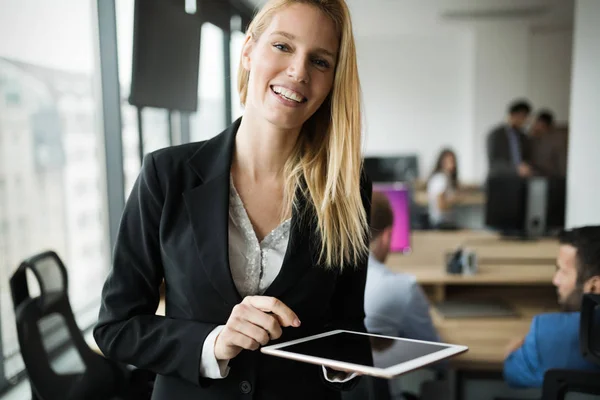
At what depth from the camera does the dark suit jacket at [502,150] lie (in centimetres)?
735

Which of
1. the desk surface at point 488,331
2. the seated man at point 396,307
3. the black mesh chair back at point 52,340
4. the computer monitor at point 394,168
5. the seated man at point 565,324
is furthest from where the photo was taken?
the computer monitor at point 394,168

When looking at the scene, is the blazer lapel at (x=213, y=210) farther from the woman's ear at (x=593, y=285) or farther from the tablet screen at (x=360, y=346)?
the woman's ear at (x=593, y=285)

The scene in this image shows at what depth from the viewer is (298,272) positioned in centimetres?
107

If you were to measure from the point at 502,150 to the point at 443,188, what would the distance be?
146 cm

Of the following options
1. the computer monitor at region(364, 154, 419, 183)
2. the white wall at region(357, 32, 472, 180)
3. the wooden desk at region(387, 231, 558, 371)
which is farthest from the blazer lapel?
the white wall at region(357, 32, 472, 180)

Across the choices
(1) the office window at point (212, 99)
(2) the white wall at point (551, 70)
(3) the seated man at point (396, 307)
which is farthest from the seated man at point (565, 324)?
(2) the white wall at point (551, 70)

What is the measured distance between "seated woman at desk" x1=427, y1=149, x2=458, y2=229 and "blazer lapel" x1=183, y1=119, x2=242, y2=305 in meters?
4.88

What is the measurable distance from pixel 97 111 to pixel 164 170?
161 cm

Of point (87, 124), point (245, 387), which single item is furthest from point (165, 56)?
point (245, 387)

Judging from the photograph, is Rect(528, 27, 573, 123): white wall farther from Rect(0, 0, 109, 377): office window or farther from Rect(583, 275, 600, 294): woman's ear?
Rect(0, 0, 109, 377): office window

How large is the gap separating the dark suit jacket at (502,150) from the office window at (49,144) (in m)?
5.56

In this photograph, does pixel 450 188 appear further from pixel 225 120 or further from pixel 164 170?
pixel 164 170

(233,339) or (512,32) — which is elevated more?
(512,32)

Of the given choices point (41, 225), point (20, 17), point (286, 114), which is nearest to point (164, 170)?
point (286, 114)
